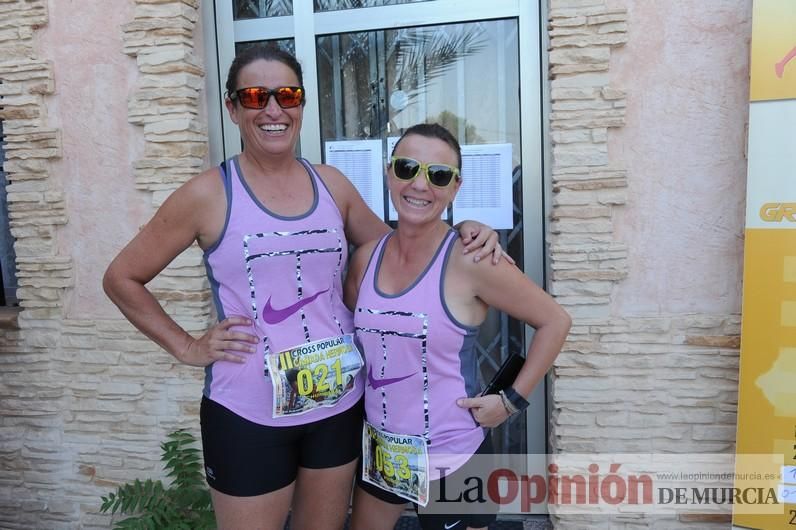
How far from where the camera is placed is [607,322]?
2.76 meters

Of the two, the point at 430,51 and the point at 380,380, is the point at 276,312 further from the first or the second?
the point at 430,51

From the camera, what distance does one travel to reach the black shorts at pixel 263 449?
176 cm

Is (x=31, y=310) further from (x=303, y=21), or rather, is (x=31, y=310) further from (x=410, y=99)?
(x=410, y=99)

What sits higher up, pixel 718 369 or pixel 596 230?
pixel 596 230

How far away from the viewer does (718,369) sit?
8.86 feet

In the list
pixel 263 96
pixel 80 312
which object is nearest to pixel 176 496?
pixel 80 312

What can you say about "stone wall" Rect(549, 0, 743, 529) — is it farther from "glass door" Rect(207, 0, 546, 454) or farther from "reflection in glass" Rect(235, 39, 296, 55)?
"reflection in glass" Rect(235, 39, 296, 55)

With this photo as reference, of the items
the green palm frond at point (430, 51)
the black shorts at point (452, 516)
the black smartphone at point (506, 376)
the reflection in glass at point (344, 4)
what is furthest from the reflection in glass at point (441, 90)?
the black shorts at point (452, 516)

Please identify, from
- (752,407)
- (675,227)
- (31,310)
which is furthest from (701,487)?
(31,310)

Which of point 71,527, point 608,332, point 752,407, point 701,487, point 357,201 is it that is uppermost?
point 357,201

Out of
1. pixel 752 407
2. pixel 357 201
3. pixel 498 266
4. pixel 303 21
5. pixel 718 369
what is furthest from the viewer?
pixel 303 21

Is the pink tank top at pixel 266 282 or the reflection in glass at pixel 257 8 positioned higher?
the reflection in glass at pixel 257 8

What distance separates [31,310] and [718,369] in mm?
3701

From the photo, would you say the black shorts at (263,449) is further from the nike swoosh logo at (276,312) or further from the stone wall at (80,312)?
the stone wall at (80,312)
